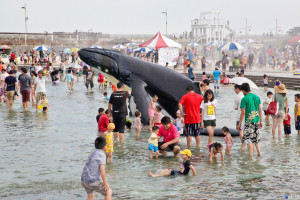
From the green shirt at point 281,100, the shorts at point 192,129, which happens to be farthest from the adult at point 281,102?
the shorts at point 192,129

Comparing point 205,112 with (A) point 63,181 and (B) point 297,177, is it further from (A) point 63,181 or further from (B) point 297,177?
(A) point 63,181

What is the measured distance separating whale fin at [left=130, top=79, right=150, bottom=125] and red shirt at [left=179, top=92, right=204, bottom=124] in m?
3.21

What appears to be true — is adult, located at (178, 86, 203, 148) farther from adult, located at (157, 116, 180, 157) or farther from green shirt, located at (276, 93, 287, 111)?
green shirt, located at (276, 93, 287, 111)

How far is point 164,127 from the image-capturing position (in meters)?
12.6

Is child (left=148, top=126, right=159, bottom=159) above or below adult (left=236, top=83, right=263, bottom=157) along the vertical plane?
below

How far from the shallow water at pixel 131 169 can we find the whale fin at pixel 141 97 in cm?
89

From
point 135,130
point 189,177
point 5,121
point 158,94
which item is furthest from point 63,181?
point 5,121

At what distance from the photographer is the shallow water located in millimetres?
9508

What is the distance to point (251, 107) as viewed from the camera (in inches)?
494

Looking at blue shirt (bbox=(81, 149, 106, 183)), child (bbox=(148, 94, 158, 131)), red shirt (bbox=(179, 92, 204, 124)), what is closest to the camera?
blue shirt (bbox=(81, 149, 106, 183))

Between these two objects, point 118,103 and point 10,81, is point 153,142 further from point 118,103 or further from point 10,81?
point 10,81

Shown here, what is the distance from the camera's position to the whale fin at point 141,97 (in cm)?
1681

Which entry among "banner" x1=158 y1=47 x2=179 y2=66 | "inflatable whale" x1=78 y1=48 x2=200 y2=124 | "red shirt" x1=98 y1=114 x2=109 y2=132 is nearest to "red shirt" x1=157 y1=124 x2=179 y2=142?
"red shirt" x1=98 y1=114 x2=109 y2=132

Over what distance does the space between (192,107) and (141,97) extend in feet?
11.8
